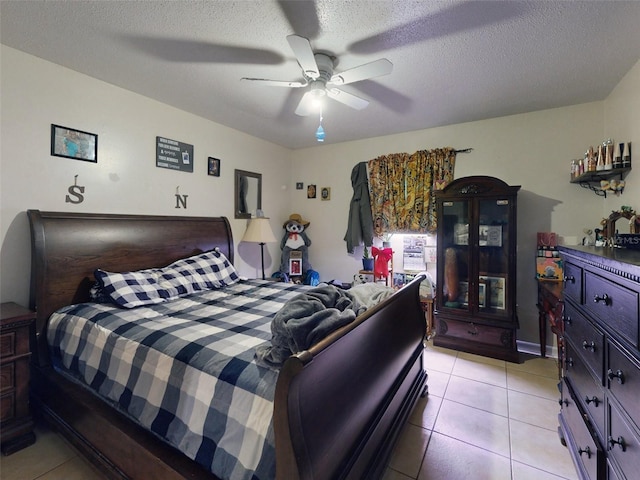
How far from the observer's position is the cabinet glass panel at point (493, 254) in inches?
112

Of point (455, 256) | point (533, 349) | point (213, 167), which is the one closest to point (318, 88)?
point (213, 167)

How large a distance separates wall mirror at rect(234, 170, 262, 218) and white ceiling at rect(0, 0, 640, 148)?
1021mm

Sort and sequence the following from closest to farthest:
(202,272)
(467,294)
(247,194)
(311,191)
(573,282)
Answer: (573,282) < (202,272) < (467,294) < (247,194) < (311,191)

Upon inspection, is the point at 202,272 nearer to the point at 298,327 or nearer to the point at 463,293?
the point at 298,327

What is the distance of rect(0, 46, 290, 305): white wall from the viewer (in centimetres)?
196

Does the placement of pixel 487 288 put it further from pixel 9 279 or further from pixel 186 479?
pixel 9 279

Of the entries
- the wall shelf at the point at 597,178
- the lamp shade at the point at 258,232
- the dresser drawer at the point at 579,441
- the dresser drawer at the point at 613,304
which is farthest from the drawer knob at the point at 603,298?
the lamp shade at the point at 258,232

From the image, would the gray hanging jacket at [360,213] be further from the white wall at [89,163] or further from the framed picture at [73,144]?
the framed picture at [73,144]

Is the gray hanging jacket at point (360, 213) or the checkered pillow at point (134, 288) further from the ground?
the gray hanging jacket at point (360, 213)

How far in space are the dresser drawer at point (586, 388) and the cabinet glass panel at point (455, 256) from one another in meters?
1.37

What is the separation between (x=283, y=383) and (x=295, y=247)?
331cm

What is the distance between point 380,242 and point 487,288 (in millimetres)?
1349

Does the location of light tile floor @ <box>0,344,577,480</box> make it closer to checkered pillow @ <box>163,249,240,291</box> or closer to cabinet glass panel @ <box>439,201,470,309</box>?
cabinet glass panel @ <box>439,201,470,309</box>

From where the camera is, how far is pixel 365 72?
1795mm
